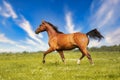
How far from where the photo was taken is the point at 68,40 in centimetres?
2291

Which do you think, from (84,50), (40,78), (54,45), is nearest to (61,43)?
(54,45)

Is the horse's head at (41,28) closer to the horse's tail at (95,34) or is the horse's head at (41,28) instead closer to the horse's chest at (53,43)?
the horse's chest at (53,43)

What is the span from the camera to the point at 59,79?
12102mm

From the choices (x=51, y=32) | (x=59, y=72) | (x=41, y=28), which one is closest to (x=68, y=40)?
(x=51, y=32)

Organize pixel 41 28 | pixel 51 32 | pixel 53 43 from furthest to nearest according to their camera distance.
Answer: pixel 41 28 < pixel 51 32 < pixel 53 43

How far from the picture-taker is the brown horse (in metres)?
22.3

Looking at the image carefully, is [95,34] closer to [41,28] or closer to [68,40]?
[68,40]

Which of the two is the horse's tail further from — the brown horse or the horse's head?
the horse's head

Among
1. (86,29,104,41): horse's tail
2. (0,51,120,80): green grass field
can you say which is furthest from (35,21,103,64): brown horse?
(0,51,120,80): green grass field

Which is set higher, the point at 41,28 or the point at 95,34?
the point at 41,28

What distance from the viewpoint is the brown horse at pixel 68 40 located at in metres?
22.3

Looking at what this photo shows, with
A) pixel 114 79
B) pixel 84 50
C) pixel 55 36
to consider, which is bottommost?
pixel 114 79

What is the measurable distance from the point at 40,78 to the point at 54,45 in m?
11.2

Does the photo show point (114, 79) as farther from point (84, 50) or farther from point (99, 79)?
point (84, 50)
